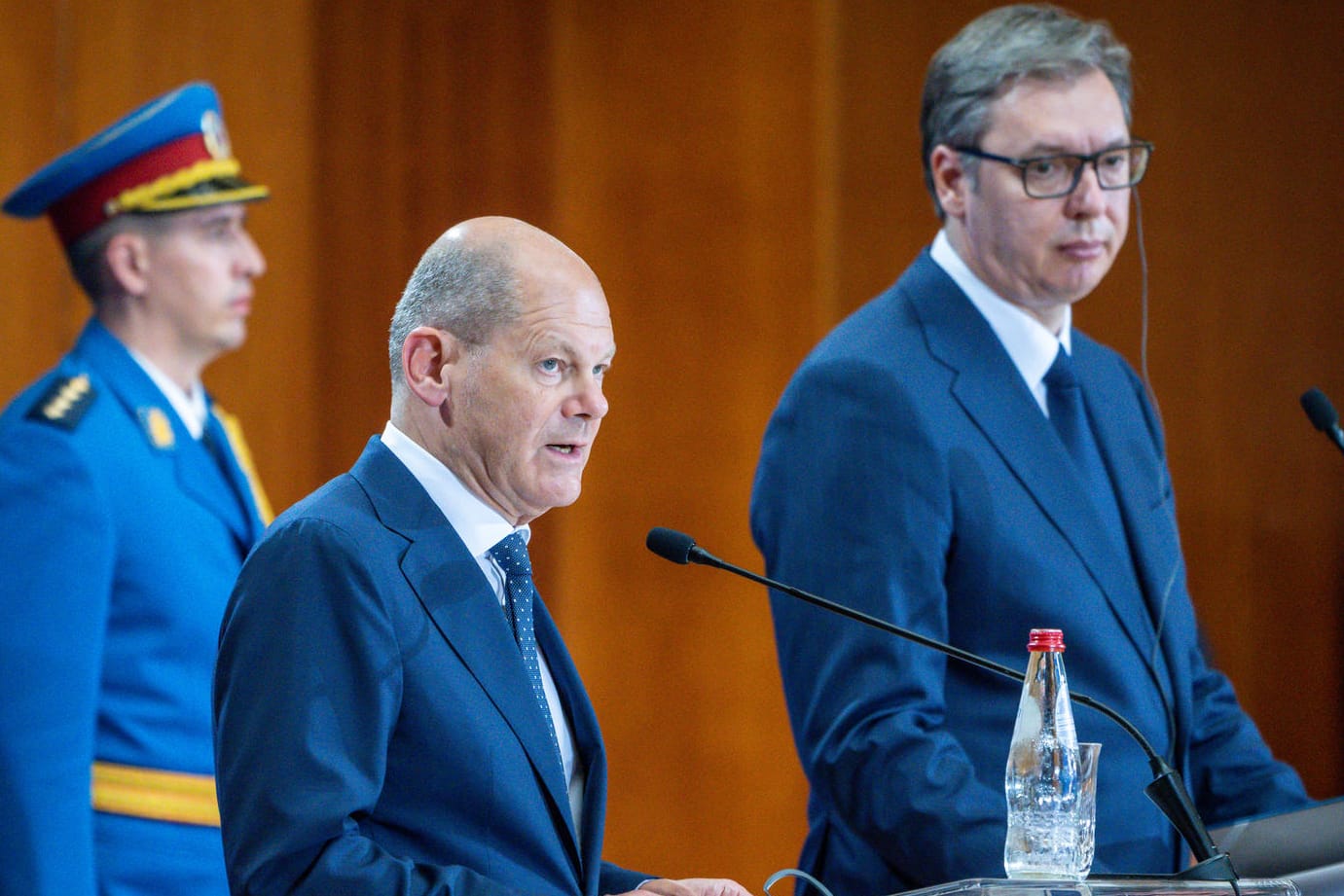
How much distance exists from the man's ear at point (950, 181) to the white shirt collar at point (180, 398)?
1.42 m

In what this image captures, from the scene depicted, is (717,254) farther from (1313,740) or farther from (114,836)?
(114,836)

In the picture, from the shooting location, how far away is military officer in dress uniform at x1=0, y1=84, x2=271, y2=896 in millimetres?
2680

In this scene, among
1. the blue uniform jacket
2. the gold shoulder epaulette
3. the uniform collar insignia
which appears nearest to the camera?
the blue uniform jacket

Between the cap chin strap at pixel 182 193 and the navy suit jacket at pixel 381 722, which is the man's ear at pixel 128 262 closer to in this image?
the cap chin strap at pixel 182 193

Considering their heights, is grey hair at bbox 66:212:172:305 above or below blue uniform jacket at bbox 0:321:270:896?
above

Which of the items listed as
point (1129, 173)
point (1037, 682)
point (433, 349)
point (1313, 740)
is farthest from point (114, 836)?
point (1313, 740)

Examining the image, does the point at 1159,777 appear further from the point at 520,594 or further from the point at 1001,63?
the point at 1001,63

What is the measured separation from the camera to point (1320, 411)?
2221 mm

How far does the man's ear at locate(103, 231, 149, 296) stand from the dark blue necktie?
1654 mm

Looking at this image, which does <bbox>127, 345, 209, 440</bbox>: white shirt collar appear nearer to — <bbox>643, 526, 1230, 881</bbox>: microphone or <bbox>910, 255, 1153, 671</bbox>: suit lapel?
<bbox>910, 255, 1153, 671</bbox>: suit lapel

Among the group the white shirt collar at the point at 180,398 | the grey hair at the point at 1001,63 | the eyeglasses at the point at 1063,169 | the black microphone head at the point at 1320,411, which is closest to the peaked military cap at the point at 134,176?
the white shirt collar at the point at 180,398

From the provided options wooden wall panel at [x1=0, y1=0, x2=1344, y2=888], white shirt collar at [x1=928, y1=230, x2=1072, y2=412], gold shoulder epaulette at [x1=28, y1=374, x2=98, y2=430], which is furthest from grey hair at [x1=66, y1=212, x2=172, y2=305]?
white shirt collar at [x1=928, y1=230, x2=1072, y2=412]

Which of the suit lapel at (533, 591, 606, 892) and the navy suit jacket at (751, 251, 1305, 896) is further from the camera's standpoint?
the navy suit jacket at (751, 251, 1305, 896)

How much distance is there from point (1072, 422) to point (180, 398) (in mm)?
1600
